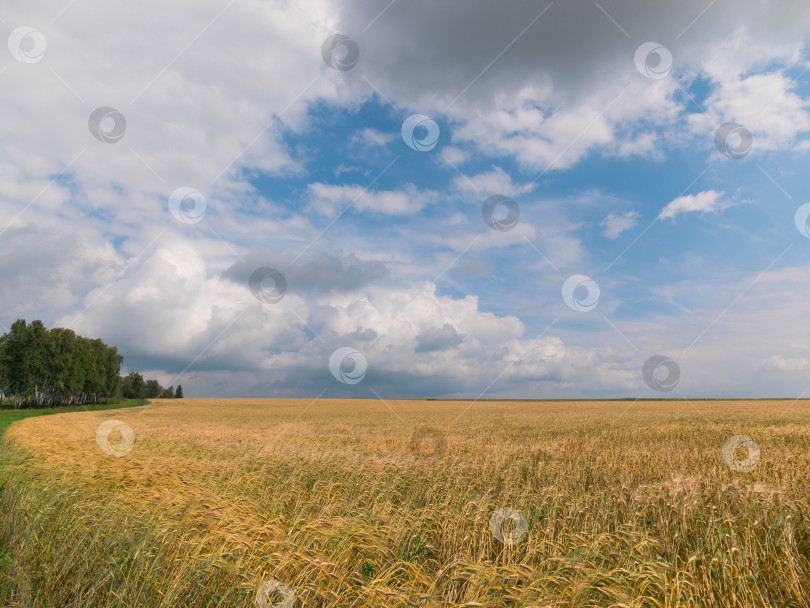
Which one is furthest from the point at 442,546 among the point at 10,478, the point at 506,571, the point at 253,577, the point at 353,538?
the point at 10,478

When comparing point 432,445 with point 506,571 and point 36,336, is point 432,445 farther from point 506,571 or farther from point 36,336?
point 36,336

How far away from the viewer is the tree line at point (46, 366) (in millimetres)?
86750

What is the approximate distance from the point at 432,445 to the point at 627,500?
10412 millimetres

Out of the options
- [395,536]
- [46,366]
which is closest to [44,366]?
[46,366]

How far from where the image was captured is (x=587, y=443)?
18875 millimetres

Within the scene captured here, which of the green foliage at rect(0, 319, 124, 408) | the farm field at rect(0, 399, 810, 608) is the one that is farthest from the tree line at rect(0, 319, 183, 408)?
the farm field at rect(0, 399, 810, 608)

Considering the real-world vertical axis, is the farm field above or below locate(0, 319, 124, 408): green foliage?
below

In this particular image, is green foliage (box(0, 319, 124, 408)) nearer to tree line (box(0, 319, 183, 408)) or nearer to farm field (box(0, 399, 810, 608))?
tree line (box(0, 319, 183, 408))

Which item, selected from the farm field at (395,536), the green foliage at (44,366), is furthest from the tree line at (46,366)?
the farm field at (395,536)

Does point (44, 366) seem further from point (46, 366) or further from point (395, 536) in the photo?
point (395, 536)

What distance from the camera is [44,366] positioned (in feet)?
292

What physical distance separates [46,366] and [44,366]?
570 mm

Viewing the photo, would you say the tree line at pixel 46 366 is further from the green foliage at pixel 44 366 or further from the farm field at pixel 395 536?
the farm field at pixel 395 536

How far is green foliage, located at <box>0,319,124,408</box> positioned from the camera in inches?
3415
